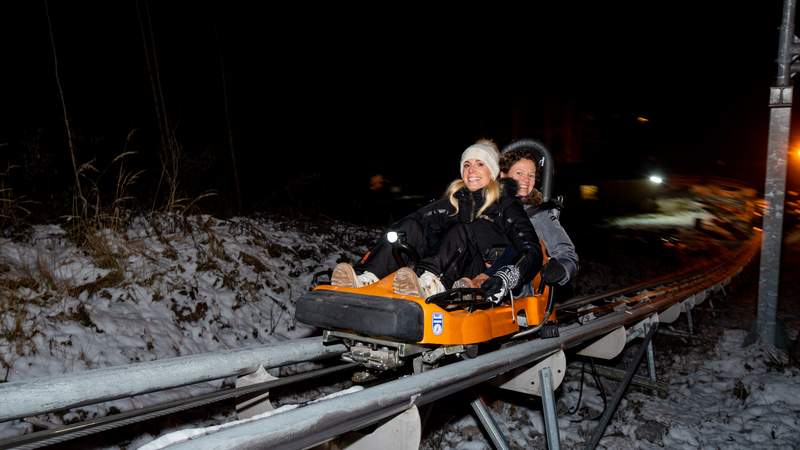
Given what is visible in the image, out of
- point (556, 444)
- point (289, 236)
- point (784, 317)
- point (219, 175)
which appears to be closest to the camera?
point (556, 444)

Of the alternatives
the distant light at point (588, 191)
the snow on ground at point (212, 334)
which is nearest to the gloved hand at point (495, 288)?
the snow on ground at point (212, 334)

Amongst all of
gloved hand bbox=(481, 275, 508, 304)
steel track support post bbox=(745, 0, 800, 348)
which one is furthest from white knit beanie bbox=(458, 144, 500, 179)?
steel track support post bbox=(745, 0, 800, 348)

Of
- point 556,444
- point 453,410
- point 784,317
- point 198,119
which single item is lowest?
point 784,317

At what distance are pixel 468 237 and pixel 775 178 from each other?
4.66 m

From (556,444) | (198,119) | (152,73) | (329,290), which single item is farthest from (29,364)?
(198,119)

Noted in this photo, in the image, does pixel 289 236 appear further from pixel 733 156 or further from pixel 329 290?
pixel 733 156

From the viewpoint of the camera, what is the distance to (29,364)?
357cm

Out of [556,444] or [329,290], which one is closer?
[329,290]

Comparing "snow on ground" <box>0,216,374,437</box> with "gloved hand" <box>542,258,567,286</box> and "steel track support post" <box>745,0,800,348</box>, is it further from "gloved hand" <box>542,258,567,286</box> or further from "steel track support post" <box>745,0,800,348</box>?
"steel track support post" <box>745,0,800,348</box>

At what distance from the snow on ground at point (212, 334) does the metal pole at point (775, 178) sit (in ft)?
1.63

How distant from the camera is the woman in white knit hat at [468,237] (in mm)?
2938

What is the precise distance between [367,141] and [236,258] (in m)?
8.13

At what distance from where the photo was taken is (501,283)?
2.87 m

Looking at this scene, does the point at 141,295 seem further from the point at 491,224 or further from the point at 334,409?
the point at 334,409
